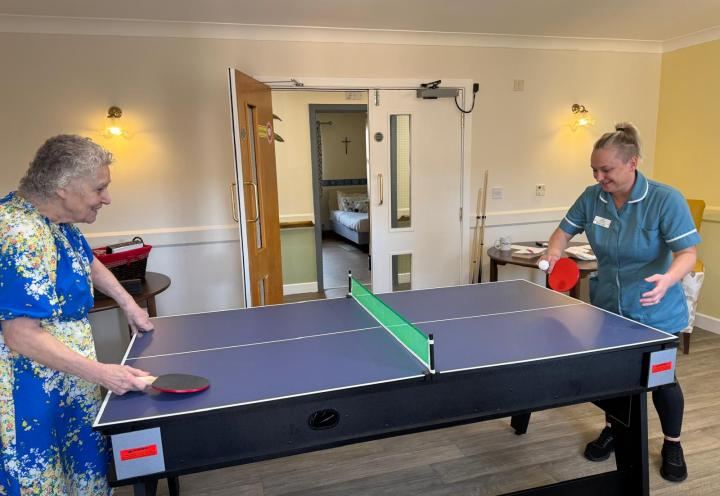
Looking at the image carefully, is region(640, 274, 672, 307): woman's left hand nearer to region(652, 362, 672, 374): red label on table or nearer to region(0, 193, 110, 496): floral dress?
region(652, 362, 672, 374): red label on table

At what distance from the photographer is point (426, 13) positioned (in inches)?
129

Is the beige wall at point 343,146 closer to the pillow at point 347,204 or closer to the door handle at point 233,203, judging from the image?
the pillow at point 347,204

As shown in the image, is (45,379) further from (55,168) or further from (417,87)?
(417,87)

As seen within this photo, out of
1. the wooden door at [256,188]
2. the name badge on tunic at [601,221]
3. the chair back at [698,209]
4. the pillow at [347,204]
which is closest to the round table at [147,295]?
the wooden door at [256,188]

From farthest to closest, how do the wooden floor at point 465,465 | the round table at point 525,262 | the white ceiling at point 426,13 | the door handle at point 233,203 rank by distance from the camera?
the door handle at point 233,203 → the round table at point 525,262 → the white ceiling at point 426,13 → the wooden floor at point 465,465

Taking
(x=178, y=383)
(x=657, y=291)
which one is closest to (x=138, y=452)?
(x=178, y=383)

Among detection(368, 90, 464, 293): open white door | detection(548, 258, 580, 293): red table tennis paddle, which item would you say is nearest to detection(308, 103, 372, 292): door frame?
detection(368, 90, 464, 293): open white door

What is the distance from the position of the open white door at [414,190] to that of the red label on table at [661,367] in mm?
2647

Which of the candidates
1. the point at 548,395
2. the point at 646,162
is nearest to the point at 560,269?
the point at 548,395

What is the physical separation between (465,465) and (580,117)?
10.8 ft

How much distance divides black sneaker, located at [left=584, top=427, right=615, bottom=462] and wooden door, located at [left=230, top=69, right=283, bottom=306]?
2139 mm

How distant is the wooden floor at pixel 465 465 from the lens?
85.4 inches

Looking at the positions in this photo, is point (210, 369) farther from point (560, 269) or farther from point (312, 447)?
point (560, 269)

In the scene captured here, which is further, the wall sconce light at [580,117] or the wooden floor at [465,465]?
the wall sconce light at [580,117]
